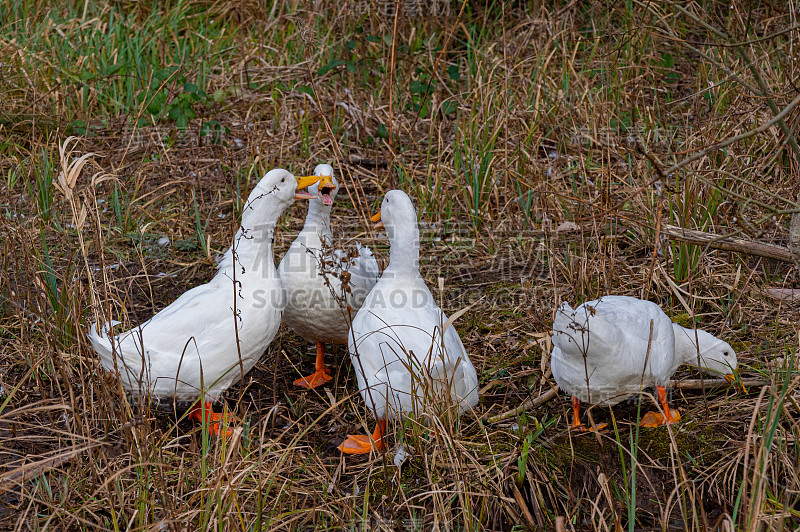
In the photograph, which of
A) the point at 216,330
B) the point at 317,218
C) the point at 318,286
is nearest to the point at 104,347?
the point at 216,330

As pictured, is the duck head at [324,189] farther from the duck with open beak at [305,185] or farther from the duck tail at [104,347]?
the duck tail at [104,347]

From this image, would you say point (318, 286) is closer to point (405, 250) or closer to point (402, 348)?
point (405, 250)

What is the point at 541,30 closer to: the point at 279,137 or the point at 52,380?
the point at 279,137

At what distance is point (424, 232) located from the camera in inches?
195

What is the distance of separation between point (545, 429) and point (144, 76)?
4.68 meters

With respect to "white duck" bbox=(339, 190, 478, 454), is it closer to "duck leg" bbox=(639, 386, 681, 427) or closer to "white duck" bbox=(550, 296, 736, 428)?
"white duck" bbox=(550, 296, 736, 428)

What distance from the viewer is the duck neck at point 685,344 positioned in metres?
3.34

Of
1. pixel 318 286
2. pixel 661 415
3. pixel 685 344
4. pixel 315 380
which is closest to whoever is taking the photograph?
pixel 661 415

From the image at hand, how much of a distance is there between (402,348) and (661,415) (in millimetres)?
1126

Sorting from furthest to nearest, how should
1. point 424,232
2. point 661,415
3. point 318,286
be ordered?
point 424,232 → point 318,286 → point 661,415

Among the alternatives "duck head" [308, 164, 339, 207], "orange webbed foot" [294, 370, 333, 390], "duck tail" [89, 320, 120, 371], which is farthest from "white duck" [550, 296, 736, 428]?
"duck tail" [89, 320, 120, 371]

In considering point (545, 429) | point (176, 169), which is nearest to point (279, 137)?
point (176, 169)

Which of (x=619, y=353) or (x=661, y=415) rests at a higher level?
(x=619, y=353)

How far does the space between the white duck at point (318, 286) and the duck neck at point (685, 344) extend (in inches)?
55.9
